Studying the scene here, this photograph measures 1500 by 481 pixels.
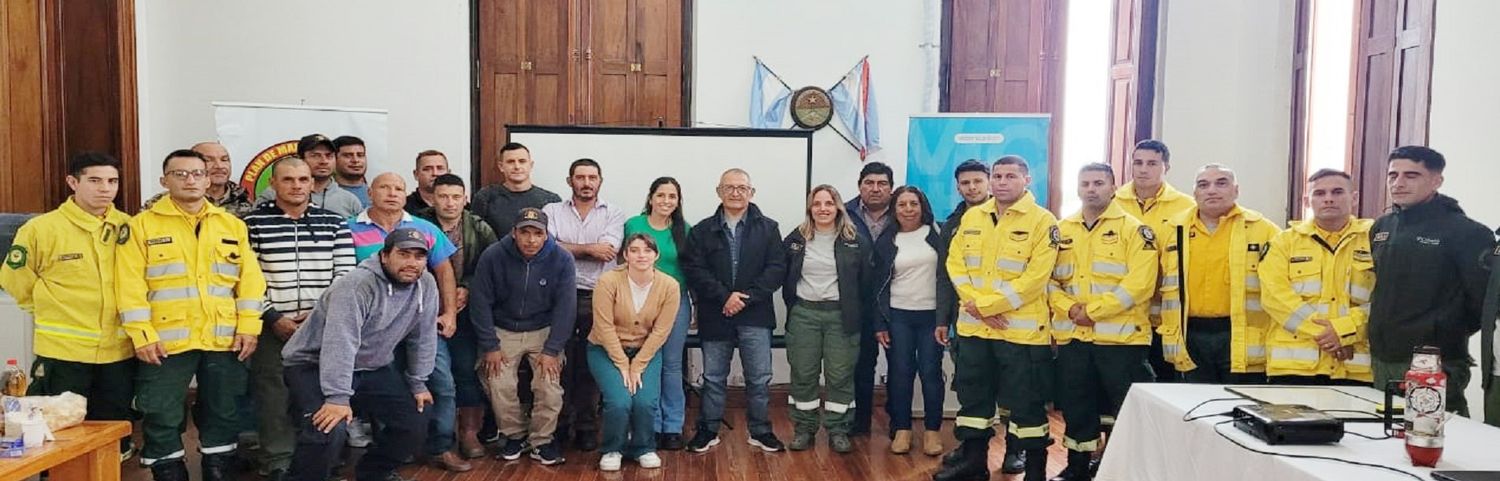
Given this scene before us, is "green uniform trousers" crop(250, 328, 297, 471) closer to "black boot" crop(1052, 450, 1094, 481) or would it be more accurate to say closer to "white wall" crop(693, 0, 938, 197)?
"black boot" crop(1052, 450, 1094, 481)

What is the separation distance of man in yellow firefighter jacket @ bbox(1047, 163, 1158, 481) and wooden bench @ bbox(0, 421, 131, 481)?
134 inches

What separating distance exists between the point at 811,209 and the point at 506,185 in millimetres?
1519

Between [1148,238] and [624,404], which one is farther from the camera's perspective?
[624,404]

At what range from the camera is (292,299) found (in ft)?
12.5

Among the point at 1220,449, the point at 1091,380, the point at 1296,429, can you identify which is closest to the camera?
the point at 1296,429

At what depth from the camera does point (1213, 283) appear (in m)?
3.64

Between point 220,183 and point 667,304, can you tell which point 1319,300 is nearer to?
point 667,304

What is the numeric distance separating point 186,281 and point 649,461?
6.44 feet

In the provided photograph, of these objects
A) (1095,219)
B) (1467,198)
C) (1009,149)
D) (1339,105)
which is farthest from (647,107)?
(1467,198)

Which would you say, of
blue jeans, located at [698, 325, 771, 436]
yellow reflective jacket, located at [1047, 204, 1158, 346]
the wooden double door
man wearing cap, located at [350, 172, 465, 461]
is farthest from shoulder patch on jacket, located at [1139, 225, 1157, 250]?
the wooden double door

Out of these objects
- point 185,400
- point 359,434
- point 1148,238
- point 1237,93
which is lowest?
point 359,434

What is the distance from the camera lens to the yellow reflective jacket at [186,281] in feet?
11.4

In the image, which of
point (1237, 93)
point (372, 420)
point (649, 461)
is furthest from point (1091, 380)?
point (372, 420)

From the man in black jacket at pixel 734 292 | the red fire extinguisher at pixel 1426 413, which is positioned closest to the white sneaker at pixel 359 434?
the man in black jacket at pixel 734 292
